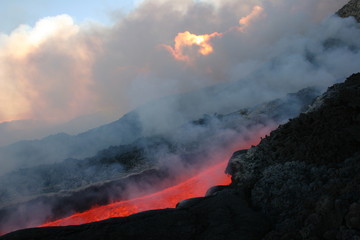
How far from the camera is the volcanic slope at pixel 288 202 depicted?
7371 mm

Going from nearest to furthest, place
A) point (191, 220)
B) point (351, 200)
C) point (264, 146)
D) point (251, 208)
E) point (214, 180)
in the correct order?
point (351, 200), point (191, 220), point (251, 208), point (264, 146), point (214, 180)

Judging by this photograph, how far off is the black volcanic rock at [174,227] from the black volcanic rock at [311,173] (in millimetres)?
748

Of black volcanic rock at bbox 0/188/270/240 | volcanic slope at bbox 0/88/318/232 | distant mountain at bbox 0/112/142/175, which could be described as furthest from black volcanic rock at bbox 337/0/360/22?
black volcanic rock at bbox 0/188/270/240

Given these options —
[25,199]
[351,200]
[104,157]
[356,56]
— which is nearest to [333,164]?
[351,200]

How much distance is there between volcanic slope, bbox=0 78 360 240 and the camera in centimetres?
737

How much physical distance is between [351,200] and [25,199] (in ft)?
60.5

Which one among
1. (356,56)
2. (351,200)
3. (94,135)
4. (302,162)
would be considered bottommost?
(351,200)

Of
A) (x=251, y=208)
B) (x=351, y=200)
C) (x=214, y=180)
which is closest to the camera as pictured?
(x=351, y=200)

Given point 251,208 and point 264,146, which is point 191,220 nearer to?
point 251,208

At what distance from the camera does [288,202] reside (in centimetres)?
956

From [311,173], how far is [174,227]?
16.5 ft

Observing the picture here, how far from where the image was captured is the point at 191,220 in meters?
8.98

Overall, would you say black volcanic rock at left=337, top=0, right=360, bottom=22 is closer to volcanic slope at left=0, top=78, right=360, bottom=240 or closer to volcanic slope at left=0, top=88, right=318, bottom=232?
volcanic slope at left=0, top=88, right=318, bottom=232

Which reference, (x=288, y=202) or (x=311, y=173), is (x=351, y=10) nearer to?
(x=311, y=173)
